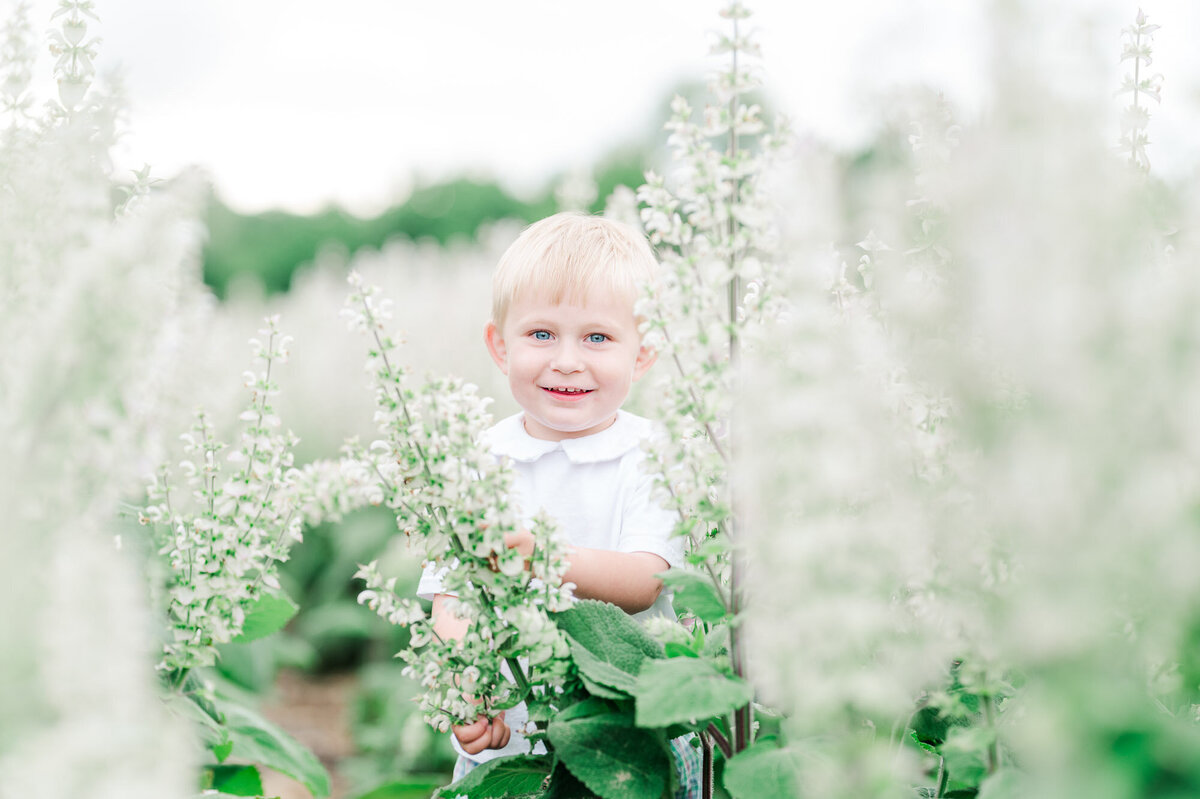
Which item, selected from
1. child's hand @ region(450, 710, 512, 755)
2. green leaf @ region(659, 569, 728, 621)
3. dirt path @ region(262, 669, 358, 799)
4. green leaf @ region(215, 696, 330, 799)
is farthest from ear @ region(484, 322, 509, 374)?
dirt path @ region(262, 669, 358, 799)

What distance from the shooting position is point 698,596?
1.59 meters

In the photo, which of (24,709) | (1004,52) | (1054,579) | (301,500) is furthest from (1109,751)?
(301,500)

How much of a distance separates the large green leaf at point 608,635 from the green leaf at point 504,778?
0.69 ft

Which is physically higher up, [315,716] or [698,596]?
[698,596]

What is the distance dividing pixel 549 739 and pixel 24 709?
86cm

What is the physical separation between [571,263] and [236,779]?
1.56m

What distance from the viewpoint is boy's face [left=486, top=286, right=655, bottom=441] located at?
246 centimetres

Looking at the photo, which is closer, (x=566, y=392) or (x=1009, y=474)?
(x=1009, y=474)

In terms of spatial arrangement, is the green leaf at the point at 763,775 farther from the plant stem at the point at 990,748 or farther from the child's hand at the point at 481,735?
the child's hand at the point at 481,735

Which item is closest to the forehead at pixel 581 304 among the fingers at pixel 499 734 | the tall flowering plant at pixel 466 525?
the tall flowering plant at pixel 466 525

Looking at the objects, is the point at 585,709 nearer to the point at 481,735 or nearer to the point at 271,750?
the point at 481,735

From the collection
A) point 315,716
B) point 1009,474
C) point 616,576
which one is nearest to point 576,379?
point 616,576

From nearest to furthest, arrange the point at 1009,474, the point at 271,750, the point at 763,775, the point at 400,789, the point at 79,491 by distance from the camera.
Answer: the point at 1009,474 → the point at 79,491 → the point at 763,775 → the point at 271,750 → the point at 400,789

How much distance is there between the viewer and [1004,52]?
0.92 m
